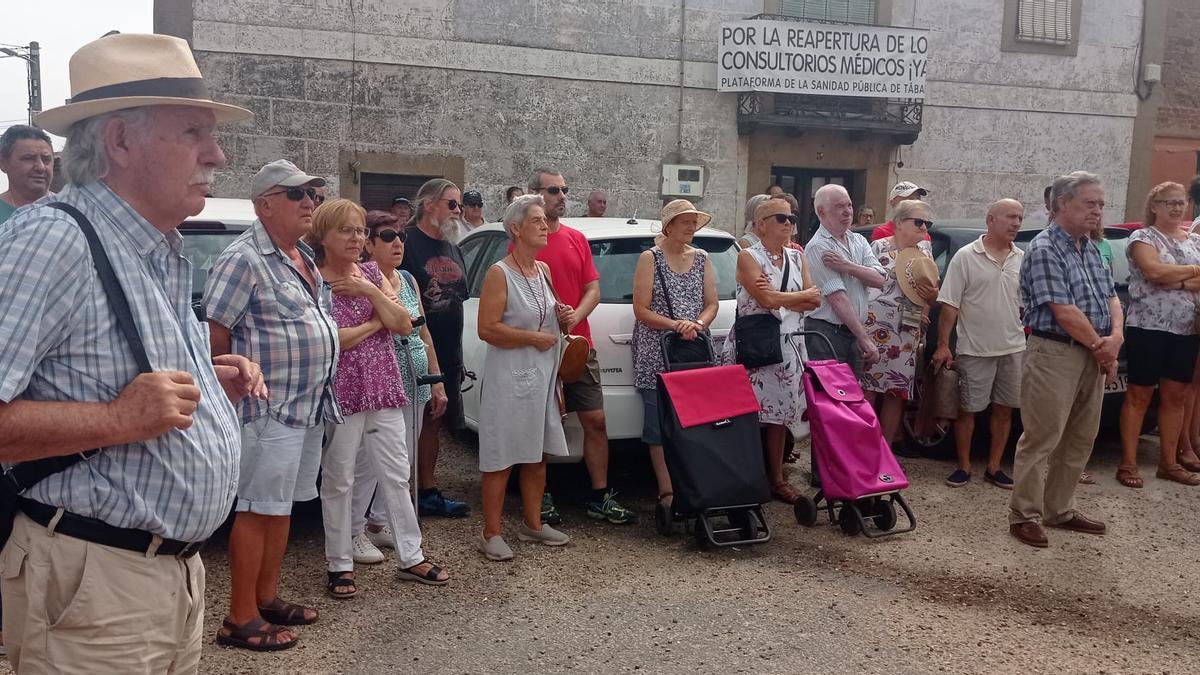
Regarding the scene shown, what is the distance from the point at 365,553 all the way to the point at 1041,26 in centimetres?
1441

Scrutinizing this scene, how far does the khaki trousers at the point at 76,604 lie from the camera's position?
1.95 metres

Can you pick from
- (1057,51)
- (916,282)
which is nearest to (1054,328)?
(916,282)

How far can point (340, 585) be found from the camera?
460cm

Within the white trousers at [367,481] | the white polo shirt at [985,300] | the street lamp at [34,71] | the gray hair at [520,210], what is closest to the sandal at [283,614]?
the white trousers at [367,481]

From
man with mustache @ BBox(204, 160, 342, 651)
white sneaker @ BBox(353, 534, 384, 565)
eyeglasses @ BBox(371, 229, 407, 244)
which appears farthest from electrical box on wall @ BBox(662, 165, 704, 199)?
man with mustache @ BBox(204, 160, 342, 651)

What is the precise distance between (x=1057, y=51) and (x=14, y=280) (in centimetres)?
1677

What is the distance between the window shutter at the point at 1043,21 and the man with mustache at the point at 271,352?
565 inches

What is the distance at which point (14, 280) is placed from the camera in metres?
1.80

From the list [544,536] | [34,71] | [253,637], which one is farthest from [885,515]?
[34,71]

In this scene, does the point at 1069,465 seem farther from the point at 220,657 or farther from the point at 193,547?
the point at 193,547

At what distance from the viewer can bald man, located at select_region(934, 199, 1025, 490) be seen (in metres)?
6.58

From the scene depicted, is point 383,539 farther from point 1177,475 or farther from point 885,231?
point 1177,475

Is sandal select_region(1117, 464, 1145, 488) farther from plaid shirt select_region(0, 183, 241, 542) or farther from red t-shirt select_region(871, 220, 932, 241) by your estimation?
plaid shirt select_region(0, 183, 241, 542)

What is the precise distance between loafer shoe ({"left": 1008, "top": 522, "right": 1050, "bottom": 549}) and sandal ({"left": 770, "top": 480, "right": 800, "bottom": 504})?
48.5 inches
